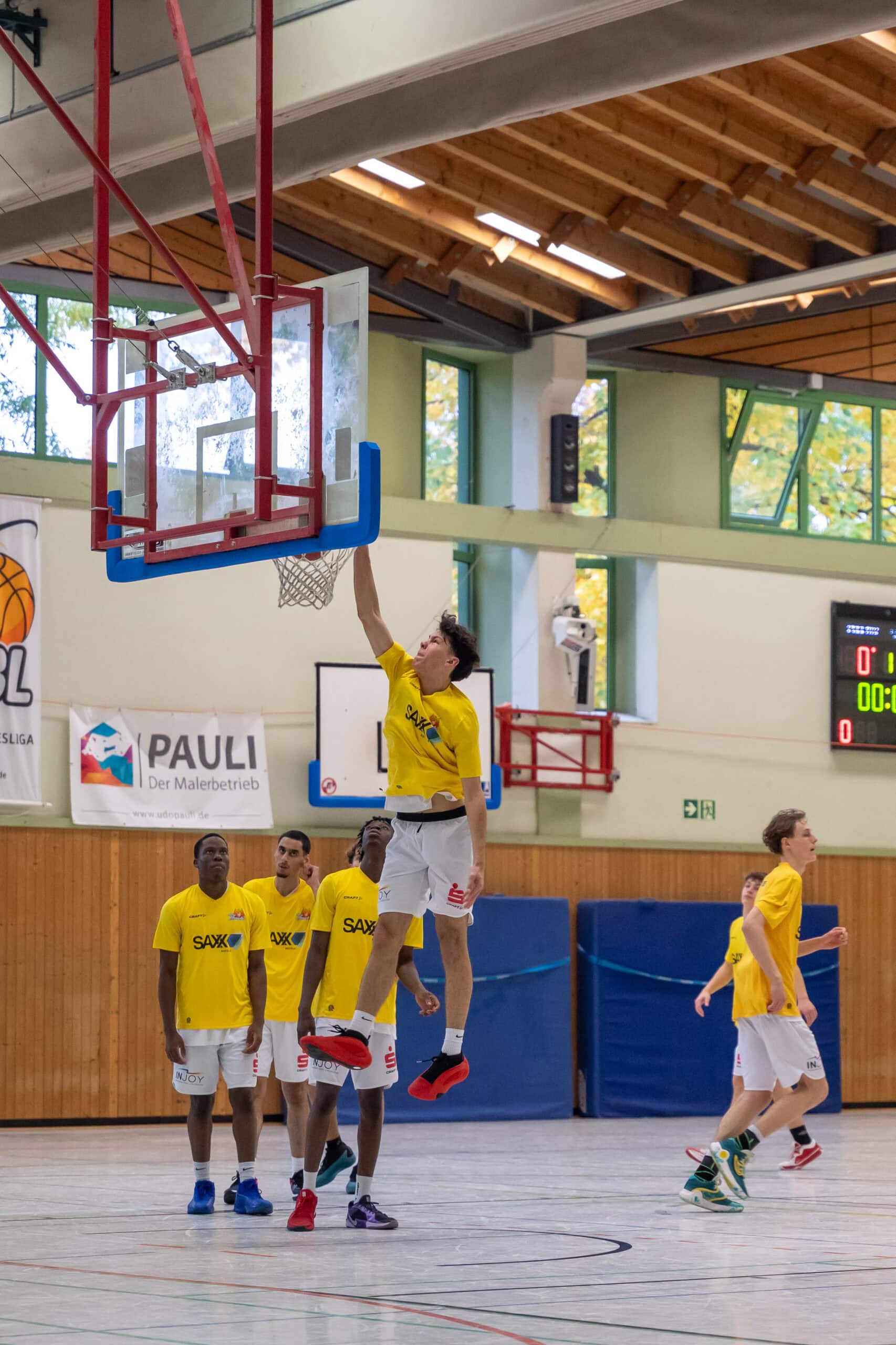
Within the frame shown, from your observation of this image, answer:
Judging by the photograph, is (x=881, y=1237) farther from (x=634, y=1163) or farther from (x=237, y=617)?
(x=237, y=617)

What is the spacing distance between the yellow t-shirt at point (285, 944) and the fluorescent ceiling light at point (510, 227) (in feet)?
29.4

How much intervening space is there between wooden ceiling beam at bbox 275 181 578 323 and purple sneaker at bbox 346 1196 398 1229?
11387mm

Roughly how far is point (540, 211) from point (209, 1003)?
11087mm

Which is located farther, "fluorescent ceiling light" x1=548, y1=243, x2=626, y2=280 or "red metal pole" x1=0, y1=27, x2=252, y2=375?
"fluorescent ceiling light" x1=548, y1=243, x2=626, y2=280

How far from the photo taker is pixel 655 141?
15711 mm

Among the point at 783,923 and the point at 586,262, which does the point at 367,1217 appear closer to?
the point at 783,923

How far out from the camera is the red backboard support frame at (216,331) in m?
8.10

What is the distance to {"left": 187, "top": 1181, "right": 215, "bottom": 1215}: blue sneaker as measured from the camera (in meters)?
8.64

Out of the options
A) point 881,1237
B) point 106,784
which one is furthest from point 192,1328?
point 106,784

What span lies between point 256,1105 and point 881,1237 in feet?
10.8

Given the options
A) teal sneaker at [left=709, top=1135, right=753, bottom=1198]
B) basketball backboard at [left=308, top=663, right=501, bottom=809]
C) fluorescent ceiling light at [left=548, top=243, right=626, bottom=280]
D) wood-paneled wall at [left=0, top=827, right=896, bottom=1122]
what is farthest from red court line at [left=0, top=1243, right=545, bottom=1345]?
fluorescent ceiling light at [left=548, top=243, right=626, bottom=280]

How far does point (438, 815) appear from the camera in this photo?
26.2 feet

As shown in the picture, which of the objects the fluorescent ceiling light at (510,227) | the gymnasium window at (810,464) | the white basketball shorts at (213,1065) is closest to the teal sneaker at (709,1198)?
the white basketball shorts at (213,1065)

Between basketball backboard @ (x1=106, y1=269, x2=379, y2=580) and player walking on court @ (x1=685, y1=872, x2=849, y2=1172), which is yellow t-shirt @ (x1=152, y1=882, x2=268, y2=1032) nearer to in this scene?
basketball backboard @ (x1=106, y1=269, x2=379, y2=580)
